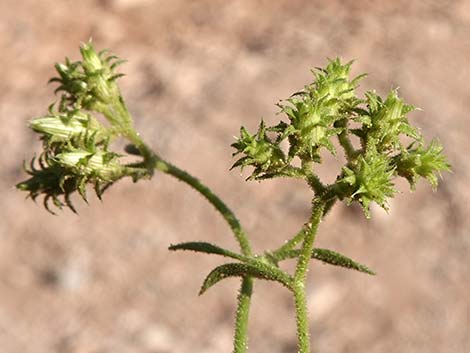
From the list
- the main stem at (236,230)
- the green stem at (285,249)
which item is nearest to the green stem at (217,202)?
the main stem at (236,230)

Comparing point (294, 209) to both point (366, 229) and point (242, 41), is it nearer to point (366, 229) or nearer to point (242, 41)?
point (366, 229)

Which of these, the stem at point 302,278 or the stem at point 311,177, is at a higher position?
the stem at point 311,177

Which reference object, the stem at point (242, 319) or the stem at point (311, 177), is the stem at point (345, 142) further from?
the stem at point (242, 319)

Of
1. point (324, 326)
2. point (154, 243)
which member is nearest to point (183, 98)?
point (154, 243)

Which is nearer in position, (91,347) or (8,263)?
(91,347)

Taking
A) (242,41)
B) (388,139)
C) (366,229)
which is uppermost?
(242,41)

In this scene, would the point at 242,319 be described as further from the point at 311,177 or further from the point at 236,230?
the point at 311,177

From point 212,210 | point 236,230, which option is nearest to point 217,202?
point 236,230
